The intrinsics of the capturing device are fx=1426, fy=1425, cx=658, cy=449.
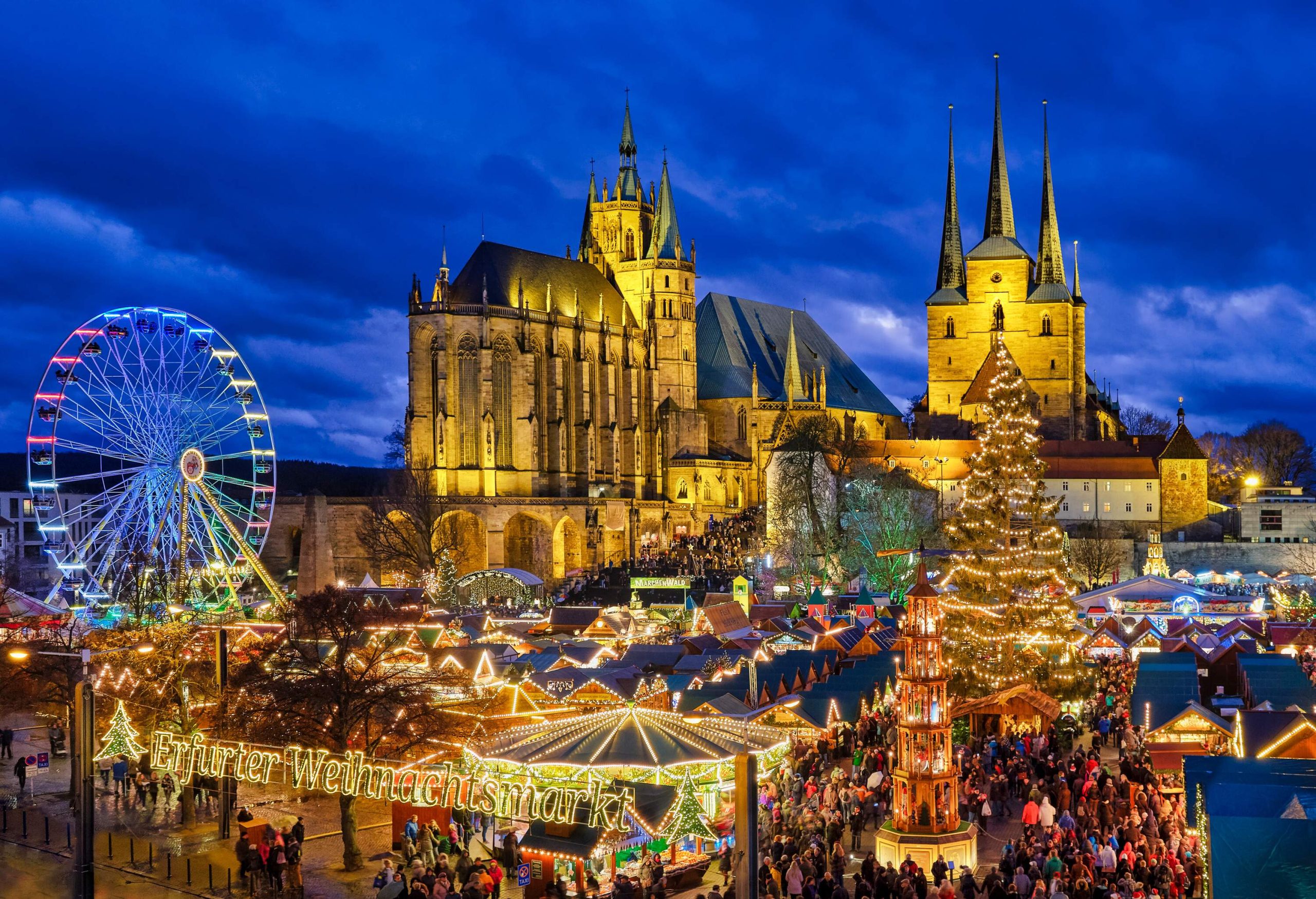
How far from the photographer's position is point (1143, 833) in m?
19.6

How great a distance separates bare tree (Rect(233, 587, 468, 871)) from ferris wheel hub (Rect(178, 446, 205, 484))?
12.8m

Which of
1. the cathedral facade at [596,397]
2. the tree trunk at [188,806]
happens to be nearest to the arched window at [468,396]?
the cathedral facade at [596,397]

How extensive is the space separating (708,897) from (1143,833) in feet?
23.6

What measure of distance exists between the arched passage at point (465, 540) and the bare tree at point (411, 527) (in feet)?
0.17

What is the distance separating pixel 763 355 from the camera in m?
97.9

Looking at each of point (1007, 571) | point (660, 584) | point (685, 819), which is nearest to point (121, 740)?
point (685, 819)

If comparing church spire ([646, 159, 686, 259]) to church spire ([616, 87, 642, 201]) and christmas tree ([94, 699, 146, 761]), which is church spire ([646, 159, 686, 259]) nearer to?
church spire ([616, 87, 642, 201])

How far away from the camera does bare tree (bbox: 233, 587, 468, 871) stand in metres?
22.7

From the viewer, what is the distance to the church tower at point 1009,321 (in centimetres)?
8919

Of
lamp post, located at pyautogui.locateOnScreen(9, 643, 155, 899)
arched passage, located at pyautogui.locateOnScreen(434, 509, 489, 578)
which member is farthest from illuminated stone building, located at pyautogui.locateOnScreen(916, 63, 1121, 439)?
lamp post, located at pyautogui.locateOnScreen(9, 643, 155, 899)

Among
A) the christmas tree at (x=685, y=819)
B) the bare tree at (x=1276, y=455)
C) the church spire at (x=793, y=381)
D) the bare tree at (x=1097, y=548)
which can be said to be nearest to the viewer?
the christmas tree at (x=685, y=819)

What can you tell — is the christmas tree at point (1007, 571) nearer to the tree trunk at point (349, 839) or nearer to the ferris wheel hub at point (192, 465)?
the tree trunk at point (349, 839)

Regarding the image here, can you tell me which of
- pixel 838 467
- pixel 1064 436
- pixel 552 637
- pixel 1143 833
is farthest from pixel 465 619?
pixel 1064 436

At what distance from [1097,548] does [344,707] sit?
58.4 meters
